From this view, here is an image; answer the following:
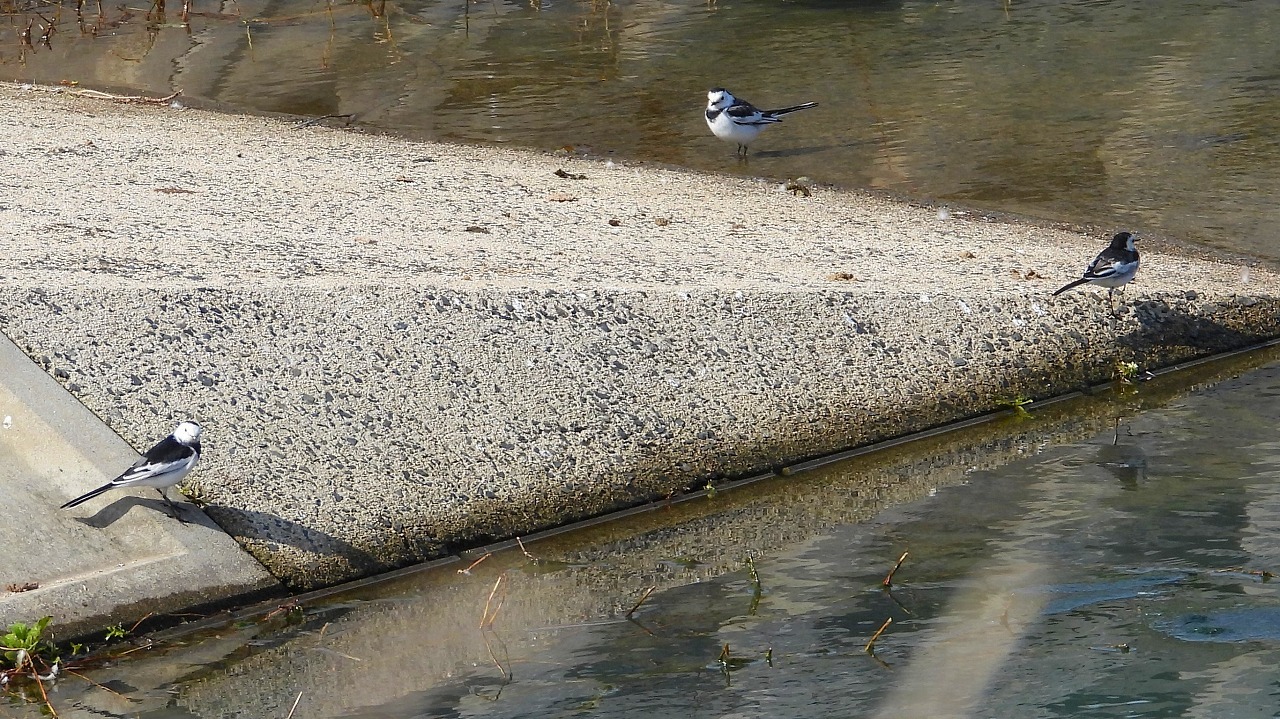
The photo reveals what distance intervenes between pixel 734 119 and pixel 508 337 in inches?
211

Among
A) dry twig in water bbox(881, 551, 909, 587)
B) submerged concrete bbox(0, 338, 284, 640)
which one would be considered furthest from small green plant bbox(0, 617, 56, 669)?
dry twig in water bbox(881, 551, 909, 587)

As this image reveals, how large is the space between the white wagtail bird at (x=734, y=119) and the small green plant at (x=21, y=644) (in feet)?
26.2

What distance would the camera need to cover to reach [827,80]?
1542 centimetres

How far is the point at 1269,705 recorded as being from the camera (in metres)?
5.11

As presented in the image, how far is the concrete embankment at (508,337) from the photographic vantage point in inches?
274

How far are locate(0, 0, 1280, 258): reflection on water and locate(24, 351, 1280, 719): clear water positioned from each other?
4046 millimetres

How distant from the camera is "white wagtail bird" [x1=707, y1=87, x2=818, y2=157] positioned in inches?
494

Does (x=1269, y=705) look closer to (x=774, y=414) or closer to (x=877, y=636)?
(x=877, y=636)

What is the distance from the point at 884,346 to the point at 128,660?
4.15 m

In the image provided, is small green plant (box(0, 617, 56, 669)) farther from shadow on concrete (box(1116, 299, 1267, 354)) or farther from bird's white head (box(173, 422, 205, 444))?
shadow on concrete (box(1116, 299, 1267, 354))

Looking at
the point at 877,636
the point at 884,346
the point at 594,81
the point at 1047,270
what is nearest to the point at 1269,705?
the point at 877,636

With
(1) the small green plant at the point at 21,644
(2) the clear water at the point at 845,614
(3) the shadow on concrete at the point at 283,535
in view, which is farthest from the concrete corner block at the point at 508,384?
(1) the small green plant at the point at 21,644

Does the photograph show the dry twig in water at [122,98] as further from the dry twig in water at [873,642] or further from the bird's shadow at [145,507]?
the dry twig in water at [873,642]

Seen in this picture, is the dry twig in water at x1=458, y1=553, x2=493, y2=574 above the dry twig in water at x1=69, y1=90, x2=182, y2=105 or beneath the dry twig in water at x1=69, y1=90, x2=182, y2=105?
beneath
